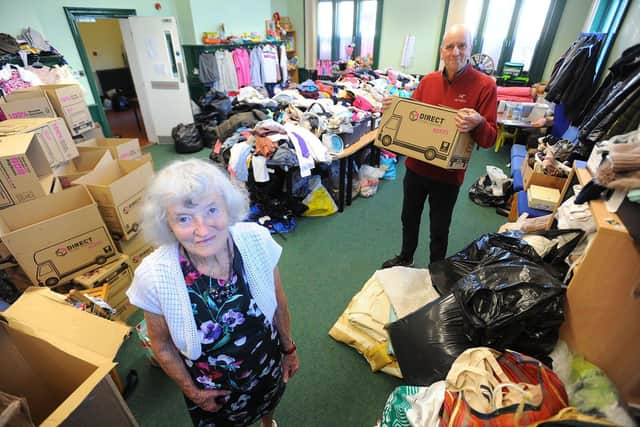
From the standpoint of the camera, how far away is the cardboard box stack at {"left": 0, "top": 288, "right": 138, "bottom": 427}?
79 cm

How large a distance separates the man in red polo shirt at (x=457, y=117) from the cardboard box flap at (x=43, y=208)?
2070 millimetres

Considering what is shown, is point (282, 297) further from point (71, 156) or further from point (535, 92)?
point (535, 92)

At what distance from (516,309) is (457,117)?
1.03 meters

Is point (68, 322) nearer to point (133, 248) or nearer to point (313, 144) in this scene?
point (133, 248)

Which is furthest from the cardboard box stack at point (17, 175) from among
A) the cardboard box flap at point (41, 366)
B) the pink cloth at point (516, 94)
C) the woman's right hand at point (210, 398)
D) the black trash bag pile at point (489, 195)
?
the pink cloth at point (516, 94)

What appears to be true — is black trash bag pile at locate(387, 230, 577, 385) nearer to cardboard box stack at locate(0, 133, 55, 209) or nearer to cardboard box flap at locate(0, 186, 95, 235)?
cardboard box flap at locate(0, 186, 95, 235)

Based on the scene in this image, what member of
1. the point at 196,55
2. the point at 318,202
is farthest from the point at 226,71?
the point at 318,202

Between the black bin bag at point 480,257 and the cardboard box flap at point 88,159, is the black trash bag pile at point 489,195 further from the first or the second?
the cardboard box flap at point 88,159

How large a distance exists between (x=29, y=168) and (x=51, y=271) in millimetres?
621

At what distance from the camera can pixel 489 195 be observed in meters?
3.44

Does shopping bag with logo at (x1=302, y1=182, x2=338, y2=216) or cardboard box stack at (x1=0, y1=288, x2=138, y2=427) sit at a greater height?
cardboard box stack at (x1=0, y1=288, x2=138, y2=427)

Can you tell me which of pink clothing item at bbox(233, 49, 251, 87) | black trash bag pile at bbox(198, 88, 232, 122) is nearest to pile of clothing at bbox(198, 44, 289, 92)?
pink clothing item at bbox(233, 49, 251, 87)

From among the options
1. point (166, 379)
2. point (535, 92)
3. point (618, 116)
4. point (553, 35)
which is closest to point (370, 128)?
point (618, 116)

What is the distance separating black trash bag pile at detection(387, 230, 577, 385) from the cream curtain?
25.7 ft
